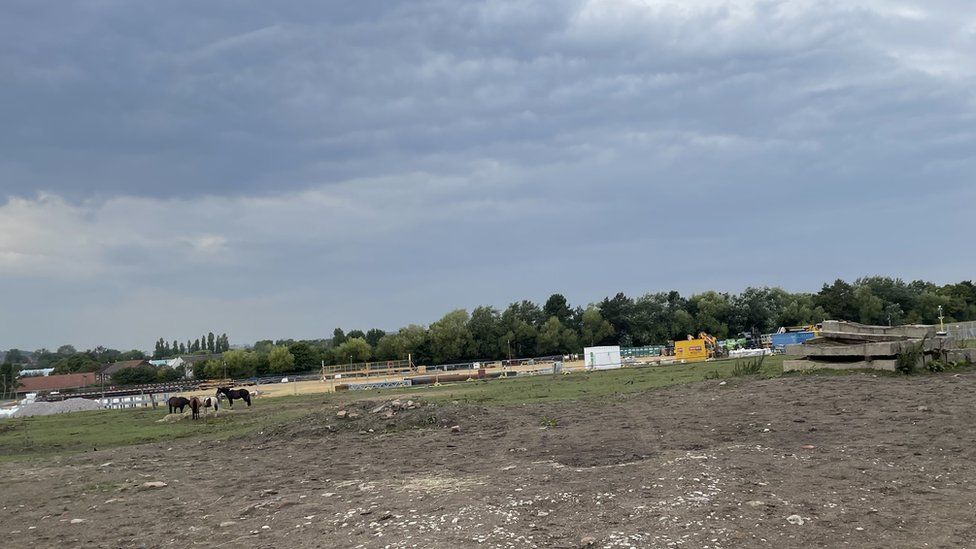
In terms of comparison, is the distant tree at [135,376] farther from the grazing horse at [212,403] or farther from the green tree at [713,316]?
the green tree at [713,316]

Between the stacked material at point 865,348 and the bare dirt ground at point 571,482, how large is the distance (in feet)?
9.27

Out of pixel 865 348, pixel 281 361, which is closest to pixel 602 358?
pixel 865 348

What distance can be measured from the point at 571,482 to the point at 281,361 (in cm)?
10540

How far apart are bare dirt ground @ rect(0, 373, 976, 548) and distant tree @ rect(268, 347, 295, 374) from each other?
303 ft

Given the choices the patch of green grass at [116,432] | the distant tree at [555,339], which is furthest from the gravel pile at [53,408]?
the distant tree at [555,339]

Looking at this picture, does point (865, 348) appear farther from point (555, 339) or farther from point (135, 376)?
point (135, 376)

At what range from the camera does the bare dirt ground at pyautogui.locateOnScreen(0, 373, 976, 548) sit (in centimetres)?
770

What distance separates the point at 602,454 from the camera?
41.4 ft

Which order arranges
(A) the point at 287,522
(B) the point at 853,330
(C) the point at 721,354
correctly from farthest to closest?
(C) the point at 721,354 → (B) the point at 853,330 → (A) the point at 287,522

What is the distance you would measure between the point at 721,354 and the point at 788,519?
66.0m

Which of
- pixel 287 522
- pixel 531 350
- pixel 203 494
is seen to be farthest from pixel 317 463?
pixel 531 350

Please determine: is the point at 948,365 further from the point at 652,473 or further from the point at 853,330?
the point at 652,473

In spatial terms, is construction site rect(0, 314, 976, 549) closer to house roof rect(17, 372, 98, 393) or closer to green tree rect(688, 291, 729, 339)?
green tree rect(688, 291, 729, 339)

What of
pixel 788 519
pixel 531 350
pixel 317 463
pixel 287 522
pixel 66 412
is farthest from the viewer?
pixel 531 350
